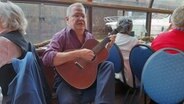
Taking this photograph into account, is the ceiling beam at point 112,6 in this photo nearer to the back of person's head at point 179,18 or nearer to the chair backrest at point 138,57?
the chair backrest at point 138,57

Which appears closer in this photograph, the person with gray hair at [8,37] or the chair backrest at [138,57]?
the person with gray hair at [8,37]

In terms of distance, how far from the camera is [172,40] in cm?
217

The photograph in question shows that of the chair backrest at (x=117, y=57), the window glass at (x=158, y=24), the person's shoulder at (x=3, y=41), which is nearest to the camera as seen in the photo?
the person's shoulder at (x=3, y=41)

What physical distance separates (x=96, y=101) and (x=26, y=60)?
2.05 feet

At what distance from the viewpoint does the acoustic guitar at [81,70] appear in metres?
1.95

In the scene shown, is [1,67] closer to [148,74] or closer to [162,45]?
[148,74]

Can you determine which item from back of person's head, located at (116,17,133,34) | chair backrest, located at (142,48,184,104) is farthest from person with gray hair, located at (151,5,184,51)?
back of person's head, located at (116,17,133,34)

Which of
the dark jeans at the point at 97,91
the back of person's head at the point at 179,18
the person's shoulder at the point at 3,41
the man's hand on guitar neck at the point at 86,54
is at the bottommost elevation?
the dark jeans at the point at 97,91

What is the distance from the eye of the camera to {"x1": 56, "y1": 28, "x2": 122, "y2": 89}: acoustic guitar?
6.40 feet

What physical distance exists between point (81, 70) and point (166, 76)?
66 cm

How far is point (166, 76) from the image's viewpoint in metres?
1.80

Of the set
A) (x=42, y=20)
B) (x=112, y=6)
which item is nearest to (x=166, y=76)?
(x=42, y=20)

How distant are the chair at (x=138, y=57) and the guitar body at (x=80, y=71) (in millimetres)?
448

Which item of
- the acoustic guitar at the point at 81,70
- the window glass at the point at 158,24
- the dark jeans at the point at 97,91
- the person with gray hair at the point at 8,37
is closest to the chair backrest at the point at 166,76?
the dark jeans at the point at 97,91
